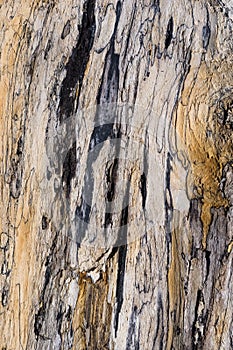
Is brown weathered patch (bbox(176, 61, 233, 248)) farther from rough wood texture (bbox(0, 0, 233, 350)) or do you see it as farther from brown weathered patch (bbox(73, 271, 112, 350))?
brown weathered patch (bbox(73, 271, 112, 350))

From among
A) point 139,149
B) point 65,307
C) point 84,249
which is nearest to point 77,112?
point 139,149

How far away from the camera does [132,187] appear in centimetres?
104

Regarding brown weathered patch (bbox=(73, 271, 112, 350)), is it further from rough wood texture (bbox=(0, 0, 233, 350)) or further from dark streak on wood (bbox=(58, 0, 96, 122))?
dark streak on wood (bbox=(58, 0, 96, 122))

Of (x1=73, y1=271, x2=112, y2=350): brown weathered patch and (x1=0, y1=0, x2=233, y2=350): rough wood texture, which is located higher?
(x1=0, y1=0, x2=233, y2=350): rough wood texture

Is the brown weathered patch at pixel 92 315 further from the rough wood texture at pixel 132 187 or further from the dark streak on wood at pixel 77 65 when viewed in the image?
the dark streak on wood at pixel 77 65

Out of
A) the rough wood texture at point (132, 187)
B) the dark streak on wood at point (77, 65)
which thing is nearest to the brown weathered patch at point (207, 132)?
the rough wood texture at point (132, 187)

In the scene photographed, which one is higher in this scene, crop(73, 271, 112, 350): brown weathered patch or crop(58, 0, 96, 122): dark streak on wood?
crop(58, 0, 96, 122): dark streak on wood

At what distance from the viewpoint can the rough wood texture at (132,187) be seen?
1.02 meters

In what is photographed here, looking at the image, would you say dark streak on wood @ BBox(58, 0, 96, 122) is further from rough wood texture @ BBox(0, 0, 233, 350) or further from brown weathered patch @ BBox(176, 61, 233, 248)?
brown weathered patch @ BBox(176, 61, 233, 248)

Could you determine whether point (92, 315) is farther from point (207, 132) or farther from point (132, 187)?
point (207, 132)

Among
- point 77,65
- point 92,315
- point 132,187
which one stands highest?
point 77,65

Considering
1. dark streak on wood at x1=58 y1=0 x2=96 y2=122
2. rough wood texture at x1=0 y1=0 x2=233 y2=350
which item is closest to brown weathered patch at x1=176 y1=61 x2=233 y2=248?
rough wood texture at x1=0 y1=0 x2=233 y2=350

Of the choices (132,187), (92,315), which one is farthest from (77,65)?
(92,315)

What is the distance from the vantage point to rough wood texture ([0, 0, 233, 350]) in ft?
3.34
